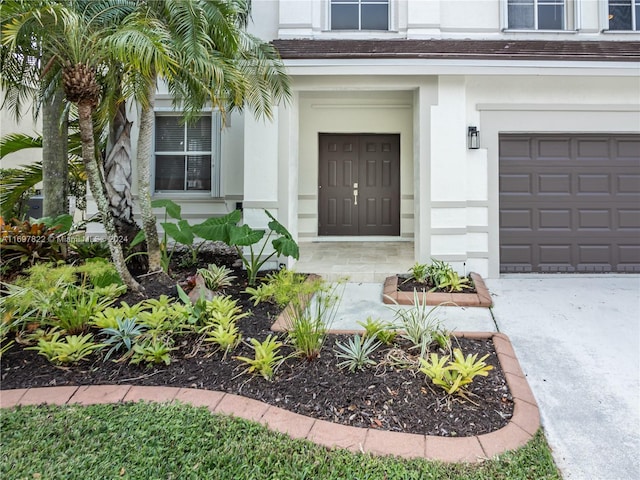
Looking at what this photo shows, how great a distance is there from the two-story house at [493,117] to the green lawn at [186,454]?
14.0 ft

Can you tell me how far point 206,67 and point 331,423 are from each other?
3779 millimetres

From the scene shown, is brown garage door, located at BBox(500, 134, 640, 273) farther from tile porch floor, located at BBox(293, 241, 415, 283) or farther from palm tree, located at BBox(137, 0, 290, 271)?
palm tree, located at BBox(137, 0, 290, 271)

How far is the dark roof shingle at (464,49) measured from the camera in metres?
5.74

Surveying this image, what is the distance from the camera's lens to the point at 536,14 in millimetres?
7184

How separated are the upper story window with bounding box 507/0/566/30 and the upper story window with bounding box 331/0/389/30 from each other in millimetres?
2343

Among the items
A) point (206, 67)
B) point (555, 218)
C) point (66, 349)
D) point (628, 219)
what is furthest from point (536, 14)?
point (66, 349)

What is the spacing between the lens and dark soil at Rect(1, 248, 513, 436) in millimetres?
2402

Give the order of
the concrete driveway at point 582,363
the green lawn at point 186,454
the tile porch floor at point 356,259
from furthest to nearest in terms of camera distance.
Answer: the tile porch floor at point 356,259 → the concrete driveway at point 582,363 → the green lawn at point 186,454

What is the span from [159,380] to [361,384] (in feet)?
4.89

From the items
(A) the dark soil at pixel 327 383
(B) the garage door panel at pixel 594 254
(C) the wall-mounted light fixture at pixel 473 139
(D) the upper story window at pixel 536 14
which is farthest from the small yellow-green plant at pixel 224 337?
(D) the upper story window at pixel 536 14

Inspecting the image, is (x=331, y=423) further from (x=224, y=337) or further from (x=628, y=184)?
(x=628, y=184)

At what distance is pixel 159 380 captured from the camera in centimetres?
283

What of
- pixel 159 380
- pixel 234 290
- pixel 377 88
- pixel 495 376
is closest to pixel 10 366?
pixel 159 380

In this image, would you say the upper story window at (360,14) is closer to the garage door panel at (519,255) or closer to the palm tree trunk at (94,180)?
the garage door panel at (519,255)
